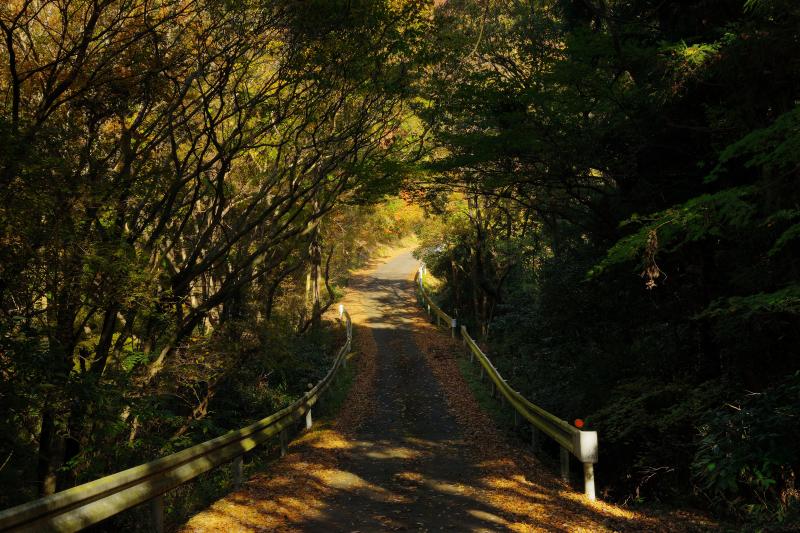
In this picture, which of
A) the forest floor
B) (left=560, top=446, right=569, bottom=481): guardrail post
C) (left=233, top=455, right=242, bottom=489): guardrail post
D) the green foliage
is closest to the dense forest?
the green foliage

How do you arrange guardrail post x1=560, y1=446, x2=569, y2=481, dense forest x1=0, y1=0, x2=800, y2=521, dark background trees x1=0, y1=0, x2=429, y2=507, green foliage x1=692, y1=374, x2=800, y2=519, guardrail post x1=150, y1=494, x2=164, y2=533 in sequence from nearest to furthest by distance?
green foliage x1=692, y1=374, x2=800, y2=519 < guardrail post x1=150, y1=494, x2=164, y2=533 < dark background trees x1=0, y1=0, x2=429, y2=507 < dense forest x1=0, y1=0, x2=800, y2=521 < guardrail post x1=560, y1=446, x2=569, y2=481

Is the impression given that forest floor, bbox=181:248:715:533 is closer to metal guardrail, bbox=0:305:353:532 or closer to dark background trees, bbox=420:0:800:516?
metal guardrail, bbox=0:305:353:532

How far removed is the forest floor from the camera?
7.27 metres

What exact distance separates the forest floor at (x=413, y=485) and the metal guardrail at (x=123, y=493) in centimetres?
64

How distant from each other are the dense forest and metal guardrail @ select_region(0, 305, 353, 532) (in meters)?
1.07

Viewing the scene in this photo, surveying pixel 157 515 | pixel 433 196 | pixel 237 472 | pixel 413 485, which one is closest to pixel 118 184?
pixel 237 472

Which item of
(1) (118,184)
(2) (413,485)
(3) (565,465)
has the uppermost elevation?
(1) (118,184)

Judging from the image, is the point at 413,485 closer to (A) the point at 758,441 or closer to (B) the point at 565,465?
(B) the point at 565,465

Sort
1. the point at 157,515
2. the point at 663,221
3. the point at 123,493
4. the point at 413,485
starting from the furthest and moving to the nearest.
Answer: the point at 413,485, the point at 663,221, the point at 157,515, the point at 123,493

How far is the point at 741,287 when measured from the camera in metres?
10.2

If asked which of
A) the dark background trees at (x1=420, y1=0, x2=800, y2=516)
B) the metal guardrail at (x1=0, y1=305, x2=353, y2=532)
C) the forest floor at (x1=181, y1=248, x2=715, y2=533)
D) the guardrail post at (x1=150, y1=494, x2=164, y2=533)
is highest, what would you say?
the dark background trees at (x1=420, y1=0, x2=800, y2=516)

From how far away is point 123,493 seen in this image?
5.43 metres

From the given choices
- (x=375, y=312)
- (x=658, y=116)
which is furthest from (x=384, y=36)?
(x=375, y=312)

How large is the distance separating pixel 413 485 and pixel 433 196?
9.49m
